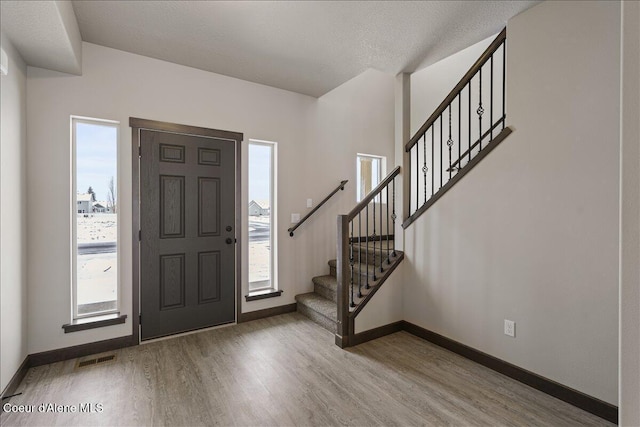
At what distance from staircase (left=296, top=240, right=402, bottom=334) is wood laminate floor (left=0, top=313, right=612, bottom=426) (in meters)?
0.40

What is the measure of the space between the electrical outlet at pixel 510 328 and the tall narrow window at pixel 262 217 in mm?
2437

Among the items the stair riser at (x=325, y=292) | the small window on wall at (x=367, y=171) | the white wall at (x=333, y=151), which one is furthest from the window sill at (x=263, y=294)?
the small window on wall at (x=367, y=171)

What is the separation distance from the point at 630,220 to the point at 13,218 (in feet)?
11.3

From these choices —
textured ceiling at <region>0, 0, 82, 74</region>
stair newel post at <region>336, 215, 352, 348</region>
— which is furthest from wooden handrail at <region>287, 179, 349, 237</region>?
textured ceiling at <region>0, 0, 82, 74</region>

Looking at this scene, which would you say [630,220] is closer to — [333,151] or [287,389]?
[287,389]

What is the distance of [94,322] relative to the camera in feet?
9.10

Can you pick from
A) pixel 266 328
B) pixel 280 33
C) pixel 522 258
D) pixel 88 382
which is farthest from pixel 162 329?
pixel 522 258

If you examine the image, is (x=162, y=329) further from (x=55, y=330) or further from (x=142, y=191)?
(x=142, y=191)

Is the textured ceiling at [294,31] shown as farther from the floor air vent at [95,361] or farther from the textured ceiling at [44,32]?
the floor air vent at [95,361]

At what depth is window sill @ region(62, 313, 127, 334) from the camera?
268 cm

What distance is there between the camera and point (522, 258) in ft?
7.70

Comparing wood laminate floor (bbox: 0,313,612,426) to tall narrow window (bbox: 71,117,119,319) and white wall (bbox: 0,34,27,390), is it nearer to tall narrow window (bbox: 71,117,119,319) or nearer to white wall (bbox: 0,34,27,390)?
white wall (bbox: 0,34,27,390)

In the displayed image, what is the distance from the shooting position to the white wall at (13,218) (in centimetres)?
209

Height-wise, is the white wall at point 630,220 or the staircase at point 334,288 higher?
the white wall at point 630,220
